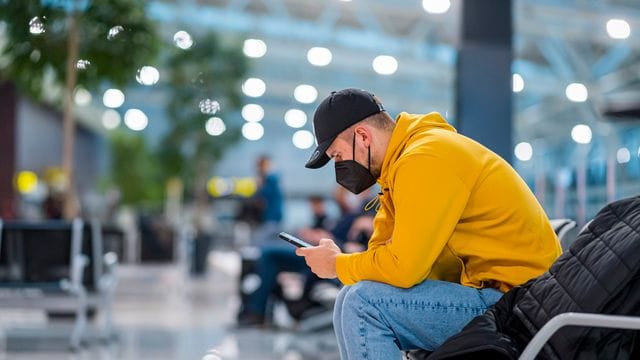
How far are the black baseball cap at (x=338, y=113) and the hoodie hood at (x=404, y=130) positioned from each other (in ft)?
0.25

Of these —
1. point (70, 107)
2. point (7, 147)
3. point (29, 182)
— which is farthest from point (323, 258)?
Result: point (29, 182)

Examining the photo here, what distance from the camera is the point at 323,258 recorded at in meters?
2.41

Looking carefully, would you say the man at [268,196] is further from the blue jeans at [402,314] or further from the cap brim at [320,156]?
the blue jeans at [402,314]

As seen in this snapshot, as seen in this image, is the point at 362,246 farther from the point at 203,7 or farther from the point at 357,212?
the point at 203,7

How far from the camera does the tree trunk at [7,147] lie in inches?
494

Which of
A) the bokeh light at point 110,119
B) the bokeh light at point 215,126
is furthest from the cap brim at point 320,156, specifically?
the bokeh light at point 110,119

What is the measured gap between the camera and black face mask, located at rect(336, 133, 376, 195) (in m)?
2.44

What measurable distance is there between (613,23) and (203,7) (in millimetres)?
6405

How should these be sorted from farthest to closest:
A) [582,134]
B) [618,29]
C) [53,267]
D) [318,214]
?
1. [618,29]
2. [582,134]
3. [318,214]
4. [53,267]

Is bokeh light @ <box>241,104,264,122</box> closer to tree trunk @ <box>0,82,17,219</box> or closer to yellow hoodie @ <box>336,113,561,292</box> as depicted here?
tree trunk @ <box>0,82,17,219</box>

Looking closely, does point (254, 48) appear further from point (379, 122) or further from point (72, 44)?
point (379, 122)

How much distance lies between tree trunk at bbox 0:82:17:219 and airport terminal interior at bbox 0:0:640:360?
0.10ft

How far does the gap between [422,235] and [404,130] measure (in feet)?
1.20

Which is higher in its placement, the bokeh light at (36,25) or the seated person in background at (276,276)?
the bokeh light at (36,25)
